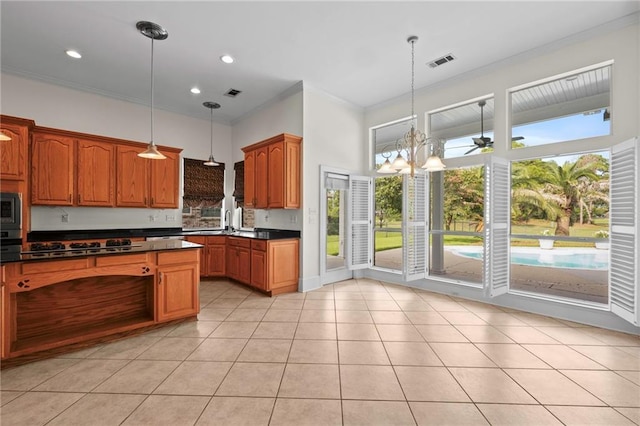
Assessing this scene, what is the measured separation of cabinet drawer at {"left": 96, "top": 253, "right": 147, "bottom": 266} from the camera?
2.62 meters

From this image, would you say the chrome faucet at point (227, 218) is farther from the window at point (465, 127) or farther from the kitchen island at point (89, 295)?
the window at point (465, 127)

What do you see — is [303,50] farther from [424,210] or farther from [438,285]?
[438,285]

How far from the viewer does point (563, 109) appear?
3.69 meters

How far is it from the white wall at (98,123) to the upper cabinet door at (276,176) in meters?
2.28

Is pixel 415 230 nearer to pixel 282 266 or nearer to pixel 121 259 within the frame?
pixel 282 266

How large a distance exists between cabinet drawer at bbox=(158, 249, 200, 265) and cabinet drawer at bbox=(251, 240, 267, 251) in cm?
121

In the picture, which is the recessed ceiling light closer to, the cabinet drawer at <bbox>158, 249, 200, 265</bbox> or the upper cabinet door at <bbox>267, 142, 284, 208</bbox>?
the upper cabinet door at <bbox>267, 142, 284, 208</bbox>

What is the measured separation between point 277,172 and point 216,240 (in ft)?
6.53

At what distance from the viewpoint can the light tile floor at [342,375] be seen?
5.74 feet

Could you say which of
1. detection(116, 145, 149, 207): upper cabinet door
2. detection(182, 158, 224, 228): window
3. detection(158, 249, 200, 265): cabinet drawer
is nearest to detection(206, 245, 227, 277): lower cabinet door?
detection(182, 158, 224, 228): window

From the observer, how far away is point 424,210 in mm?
4660

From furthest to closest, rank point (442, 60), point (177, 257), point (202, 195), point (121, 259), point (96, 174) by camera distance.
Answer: point (202, 195) → point (96, 174) → point (442, 60) → point (177, 257) → point (121, 259)

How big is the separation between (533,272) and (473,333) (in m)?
5.43

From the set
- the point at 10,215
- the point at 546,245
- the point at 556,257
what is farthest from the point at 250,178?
the point at 556,257
